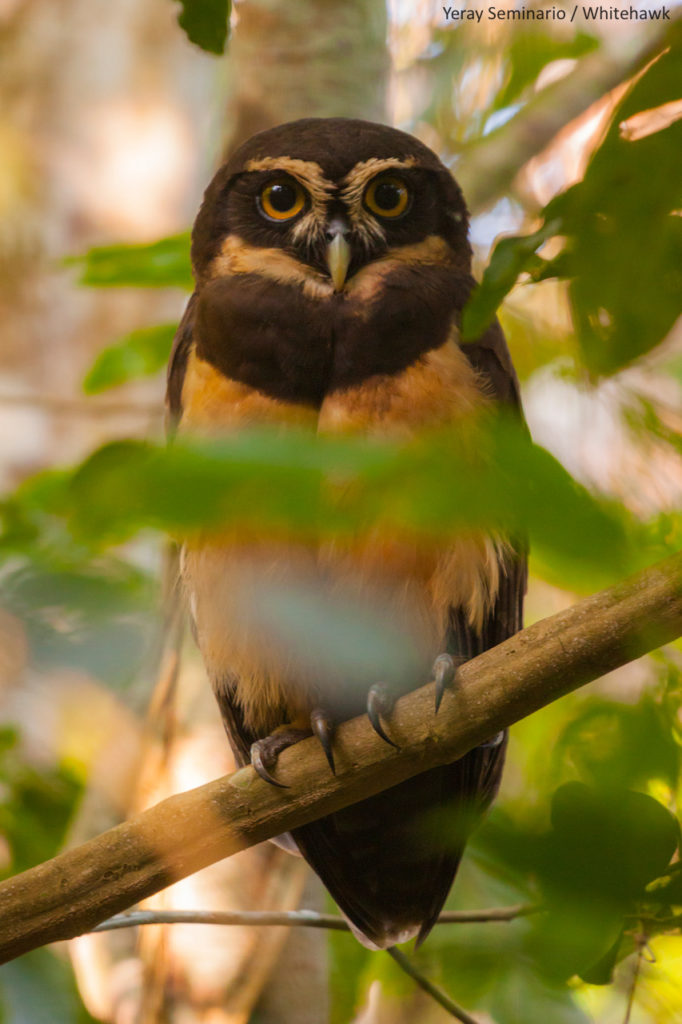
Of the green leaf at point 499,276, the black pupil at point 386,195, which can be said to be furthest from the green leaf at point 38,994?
the black pupil at point 386,195

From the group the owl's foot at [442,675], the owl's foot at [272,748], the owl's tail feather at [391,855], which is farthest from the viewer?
the owl's tail feather at [391,855]

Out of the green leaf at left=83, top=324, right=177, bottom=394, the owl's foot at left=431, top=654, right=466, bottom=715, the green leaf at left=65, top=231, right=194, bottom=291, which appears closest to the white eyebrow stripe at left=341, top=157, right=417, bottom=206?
the green leaf at left=65, top=231, right=194, bottom=291

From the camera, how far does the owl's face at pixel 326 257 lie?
2.59 m

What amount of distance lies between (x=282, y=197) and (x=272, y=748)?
4.58 ft

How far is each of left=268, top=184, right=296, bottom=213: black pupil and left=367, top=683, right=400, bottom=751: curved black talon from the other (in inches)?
52.2

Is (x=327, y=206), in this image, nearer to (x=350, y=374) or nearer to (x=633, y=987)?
(x=350, y=374)

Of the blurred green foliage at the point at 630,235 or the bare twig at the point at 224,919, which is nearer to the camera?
the blurred green foliage at the point at 630,235

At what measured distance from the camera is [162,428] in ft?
11.5

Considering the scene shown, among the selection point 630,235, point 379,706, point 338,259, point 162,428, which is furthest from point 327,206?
point 630,235

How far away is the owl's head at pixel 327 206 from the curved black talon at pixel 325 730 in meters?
1.02

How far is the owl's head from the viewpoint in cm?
274

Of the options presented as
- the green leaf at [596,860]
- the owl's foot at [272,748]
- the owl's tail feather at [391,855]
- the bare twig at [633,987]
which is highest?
the green leaf at [596,860]

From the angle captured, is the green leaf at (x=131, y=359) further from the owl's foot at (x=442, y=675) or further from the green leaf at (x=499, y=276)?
the green leaf at (x=499, y=276)

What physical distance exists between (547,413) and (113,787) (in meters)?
2.21
